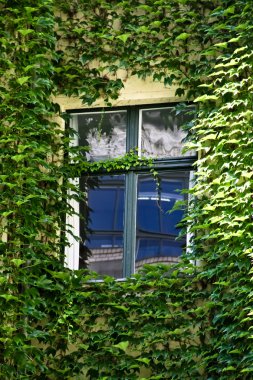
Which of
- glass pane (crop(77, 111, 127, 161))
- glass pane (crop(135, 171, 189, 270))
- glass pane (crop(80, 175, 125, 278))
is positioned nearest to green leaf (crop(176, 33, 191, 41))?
glass pane (crop(77, 111, 127, 161))

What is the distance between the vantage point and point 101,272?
10.7 m

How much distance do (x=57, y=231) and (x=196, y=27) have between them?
7.72 ft

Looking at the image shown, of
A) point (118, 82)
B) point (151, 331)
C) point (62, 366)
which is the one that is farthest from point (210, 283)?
point (118, 82)

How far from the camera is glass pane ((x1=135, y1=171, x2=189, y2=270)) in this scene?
10.6 metres

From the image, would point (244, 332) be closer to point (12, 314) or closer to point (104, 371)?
point (104, 371)

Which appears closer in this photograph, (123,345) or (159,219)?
(123,345)

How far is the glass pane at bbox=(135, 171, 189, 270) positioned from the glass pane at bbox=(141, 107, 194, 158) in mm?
242

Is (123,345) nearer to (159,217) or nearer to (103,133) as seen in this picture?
(159,217)

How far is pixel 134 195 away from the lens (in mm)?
10883

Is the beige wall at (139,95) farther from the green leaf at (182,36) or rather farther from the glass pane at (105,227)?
the glass pane at (105,227)

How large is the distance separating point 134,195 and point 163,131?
70 cm

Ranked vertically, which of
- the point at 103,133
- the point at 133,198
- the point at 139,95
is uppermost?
the point at 139,95

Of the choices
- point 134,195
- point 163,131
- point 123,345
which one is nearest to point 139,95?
point 163,131

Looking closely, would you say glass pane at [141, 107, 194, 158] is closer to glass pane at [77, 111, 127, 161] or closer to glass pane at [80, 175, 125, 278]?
glass pane at [77, 111, 127, 161]
